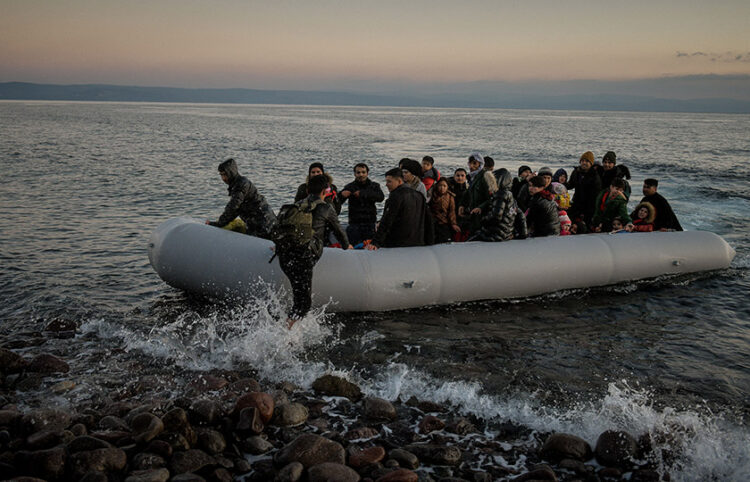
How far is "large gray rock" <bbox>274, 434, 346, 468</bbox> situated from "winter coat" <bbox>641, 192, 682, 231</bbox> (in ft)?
24.4

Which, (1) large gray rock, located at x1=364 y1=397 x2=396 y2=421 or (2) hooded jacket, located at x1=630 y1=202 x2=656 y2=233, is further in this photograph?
(2) hooded jacket, located at x1=630 y1=202 x2=656 y2=233

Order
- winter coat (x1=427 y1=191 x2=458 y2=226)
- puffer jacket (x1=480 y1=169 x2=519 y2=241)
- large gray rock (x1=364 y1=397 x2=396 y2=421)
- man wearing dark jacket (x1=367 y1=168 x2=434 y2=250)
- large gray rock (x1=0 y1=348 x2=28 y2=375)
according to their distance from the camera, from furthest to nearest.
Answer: winter coat (x1=427 y1=191 x2=458 y2=226) < puffer jacket (x1=480 y1=169 x2=519 y2=241) < man wearing dark jacket (x1=367 y1=168 x2=434 y2=250) < large gray rock (x1=0 y1=348 x2=28 y2=375) < large gray rock (x1=364 y1=397 x2=396 y2=421)

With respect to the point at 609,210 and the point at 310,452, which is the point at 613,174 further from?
the point at 310,452

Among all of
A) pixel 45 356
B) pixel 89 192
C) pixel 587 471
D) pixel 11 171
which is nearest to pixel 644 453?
pixel 587 471

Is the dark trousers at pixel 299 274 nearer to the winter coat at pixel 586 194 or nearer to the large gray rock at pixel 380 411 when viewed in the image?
the large gray rock at pixel 380 411

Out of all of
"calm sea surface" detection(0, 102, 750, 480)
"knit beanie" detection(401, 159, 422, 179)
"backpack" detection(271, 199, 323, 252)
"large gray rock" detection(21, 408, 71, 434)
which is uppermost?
"knit beanie" detection(401, 159, 422, 179)

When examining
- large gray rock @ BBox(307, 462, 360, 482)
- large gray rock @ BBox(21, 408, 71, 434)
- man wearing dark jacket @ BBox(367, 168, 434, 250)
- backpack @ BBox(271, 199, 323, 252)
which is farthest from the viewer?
man wearing dark jacket @ BBox(367, 168, 434, 250)

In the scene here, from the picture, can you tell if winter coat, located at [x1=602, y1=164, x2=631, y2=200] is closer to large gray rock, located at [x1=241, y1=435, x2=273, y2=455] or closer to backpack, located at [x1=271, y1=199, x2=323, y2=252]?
backpack, located at [x1=271, y1=199, x2=323, y2=252]

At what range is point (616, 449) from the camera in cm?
430

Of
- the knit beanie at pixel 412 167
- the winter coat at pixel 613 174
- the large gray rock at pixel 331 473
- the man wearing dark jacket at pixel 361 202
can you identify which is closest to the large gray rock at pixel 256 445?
the large gray rock at pixel 331 473

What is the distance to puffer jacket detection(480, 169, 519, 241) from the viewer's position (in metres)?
7.72

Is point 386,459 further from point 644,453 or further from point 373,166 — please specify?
point 373,166

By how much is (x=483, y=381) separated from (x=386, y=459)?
1750 mm

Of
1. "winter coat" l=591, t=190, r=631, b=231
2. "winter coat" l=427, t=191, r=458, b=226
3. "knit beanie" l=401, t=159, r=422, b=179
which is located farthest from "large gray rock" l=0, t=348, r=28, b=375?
"winter coat" l=591, t=190, r=631, b=231
